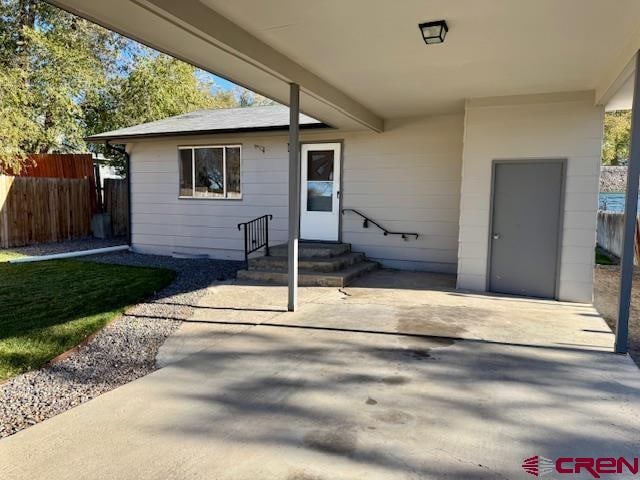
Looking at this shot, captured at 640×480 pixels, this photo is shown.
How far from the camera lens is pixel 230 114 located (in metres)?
11.2

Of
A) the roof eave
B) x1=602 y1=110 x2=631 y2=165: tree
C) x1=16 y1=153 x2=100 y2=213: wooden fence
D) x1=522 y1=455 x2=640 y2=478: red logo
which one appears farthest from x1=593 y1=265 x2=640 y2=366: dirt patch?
x1=602 y1=110 x2=631 y2=165: tree

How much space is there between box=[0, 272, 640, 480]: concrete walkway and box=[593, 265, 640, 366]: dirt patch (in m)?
0.32

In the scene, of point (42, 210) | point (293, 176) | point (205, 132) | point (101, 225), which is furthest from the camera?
point (101, 225)

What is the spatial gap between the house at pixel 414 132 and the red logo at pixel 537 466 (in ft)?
7.93

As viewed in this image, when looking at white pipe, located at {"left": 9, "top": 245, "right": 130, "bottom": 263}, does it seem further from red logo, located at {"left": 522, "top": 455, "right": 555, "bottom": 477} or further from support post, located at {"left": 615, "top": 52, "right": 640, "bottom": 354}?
support post, located at {"left": 615, "top": 52, "right": 640, "bottom": 354}

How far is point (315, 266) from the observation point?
752cm

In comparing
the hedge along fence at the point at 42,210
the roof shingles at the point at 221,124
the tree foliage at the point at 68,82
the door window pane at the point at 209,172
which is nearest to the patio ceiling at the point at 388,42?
the roof shingles at the point at 221,124

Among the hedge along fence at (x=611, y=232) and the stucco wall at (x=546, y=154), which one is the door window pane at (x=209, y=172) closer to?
the stucco wall at (x=546, y=154)

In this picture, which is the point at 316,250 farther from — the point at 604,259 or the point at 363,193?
the point at 604,259

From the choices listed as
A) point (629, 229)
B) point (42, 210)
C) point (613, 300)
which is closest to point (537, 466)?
point (629, 229)

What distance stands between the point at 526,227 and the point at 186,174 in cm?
731

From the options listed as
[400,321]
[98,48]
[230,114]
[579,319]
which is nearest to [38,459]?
[400,321]

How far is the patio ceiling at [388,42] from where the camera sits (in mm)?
3574

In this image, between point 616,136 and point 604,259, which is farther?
point 616,136
